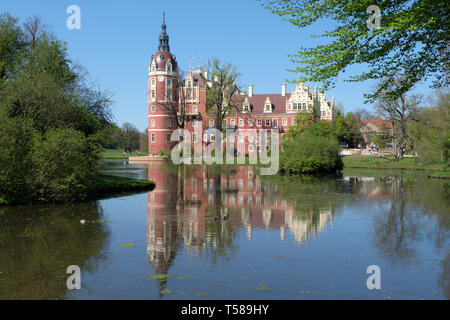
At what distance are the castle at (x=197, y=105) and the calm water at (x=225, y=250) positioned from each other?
5297 cm

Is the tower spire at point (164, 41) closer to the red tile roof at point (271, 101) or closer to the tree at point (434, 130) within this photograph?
the red tile roof at point (271, 101)

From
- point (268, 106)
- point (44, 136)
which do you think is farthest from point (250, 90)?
point (44, 136)

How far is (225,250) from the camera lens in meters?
9.16

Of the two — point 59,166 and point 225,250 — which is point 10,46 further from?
point 225,250

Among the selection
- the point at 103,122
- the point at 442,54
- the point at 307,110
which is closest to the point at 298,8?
the point at 442,54

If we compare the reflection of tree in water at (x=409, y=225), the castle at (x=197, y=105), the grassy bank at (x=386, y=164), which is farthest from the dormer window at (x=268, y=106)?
the reflection of tree in water at (x=409, y=225)

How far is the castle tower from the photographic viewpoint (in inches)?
2768

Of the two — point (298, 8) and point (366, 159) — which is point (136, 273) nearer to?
point (298, 8)

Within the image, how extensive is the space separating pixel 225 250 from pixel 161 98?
6340 cm

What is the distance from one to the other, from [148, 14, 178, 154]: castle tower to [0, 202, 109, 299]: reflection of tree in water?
184 ft

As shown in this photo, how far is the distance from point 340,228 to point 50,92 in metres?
13.1

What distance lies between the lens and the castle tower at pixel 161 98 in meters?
70.3

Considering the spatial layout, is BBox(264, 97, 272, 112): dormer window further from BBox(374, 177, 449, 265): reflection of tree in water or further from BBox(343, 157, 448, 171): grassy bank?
BBox(374, 177, 449, 265): reflection of tree in water

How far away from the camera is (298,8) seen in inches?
569
